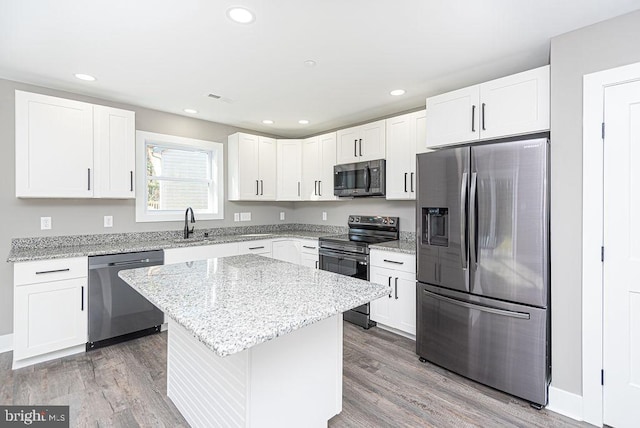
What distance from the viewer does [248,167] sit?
4266 millimetres

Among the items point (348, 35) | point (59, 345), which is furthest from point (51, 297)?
point (348, 35)

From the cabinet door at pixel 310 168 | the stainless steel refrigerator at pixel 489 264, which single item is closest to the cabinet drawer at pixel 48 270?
the cabinet door at pixel 310 168

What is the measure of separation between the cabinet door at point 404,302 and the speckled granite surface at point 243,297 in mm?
1385

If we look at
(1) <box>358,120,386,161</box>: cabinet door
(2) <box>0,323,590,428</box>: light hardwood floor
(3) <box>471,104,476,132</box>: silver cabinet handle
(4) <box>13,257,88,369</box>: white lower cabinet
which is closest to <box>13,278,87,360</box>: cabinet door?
(4) <box>13,257,88,369</box>: white lower cabinet

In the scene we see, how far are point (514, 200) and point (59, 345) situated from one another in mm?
3909

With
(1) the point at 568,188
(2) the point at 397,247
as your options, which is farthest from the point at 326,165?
(1) the point at 568,188

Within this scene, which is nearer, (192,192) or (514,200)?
(514,200)

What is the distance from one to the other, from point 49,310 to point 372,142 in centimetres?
361

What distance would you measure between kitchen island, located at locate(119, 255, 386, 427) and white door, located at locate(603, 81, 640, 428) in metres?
1.50

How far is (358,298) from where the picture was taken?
1.41m

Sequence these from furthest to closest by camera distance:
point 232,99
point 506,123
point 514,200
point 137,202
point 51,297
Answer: point 137,202 → point 232,99 → point 51,297 → point 506,123 → point 514,200

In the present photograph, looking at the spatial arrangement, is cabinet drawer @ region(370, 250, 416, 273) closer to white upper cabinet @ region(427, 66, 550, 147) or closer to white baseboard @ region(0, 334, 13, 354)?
white upper cabinet @ region(427, 66, 550, 147)

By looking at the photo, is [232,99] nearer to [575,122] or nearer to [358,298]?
[358,298]

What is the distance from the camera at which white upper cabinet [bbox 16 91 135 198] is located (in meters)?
2.68
